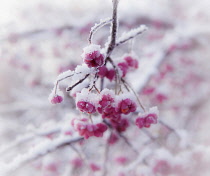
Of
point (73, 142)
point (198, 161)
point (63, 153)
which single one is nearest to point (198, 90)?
point (63, 153)

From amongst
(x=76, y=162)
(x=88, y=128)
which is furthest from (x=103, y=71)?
(x=76, y=162)

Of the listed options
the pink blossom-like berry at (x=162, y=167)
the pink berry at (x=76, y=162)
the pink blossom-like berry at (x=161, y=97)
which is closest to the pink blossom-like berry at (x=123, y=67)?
the pink blossom-like berry at (x=162, y=167)

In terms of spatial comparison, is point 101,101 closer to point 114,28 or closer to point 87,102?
point 87,102

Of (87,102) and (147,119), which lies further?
(147,119)

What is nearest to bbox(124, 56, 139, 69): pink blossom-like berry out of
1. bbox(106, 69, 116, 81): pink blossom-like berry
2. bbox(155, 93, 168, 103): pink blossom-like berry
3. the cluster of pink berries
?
the cluster of pink berries

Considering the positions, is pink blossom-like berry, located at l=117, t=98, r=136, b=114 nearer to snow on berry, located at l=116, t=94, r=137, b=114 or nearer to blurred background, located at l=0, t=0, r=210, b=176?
snow on berry, located at l=116, t=94, r=137, b=114

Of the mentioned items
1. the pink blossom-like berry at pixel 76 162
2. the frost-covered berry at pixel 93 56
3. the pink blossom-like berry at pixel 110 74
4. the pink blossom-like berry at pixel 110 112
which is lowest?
the pink blossom-like berry at pixel 110 112

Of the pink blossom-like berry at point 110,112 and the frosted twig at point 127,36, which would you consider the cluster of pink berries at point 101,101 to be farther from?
the frosted twig at point 127,36

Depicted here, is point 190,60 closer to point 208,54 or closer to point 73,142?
point 208,54
